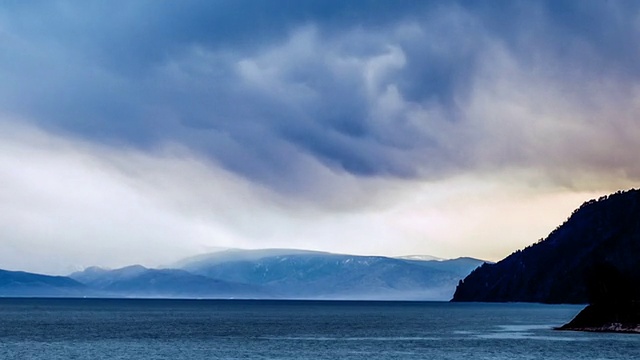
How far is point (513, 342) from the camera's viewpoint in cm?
16475

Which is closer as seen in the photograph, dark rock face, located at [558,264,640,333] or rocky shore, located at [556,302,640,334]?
dark rock face, located at [558,264,640,333]

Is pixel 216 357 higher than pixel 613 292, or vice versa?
pixel 613 292

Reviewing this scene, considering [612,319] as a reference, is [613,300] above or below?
above

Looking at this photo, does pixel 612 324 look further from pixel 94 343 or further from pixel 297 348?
pixel 94 343

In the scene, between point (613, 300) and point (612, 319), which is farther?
point (612, 319)

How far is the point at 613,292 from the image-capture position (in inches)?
7111

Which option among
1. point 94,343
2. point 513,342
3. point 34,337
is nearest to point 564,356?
point 513,342

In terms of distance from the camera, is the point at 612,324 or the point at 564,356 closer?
the point at 564,356

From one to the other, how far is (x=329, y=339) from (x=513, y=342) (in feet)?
125

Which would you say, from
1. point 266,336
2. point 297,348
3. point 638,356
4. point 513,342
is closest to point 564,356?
point 638,356

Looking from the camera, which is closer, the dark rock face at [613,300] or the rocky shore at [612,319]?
the dark rock face at [613,300]

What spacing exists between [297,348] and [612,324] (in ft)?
257

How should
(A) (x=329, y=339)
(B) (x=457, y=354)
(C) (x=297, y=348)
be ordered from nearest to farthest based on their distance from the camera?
(B) (x=457, y=354), (C) (x=297, y=348), (A) (x=329, y=339)

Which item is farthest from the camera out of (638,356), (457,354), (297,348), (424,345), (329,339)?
(329,339)
